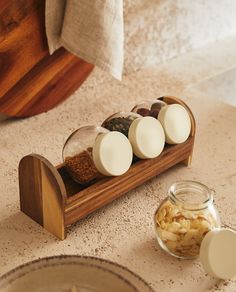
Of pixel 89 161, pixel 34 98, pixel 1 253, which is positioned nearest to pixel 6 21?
pixel 34 98

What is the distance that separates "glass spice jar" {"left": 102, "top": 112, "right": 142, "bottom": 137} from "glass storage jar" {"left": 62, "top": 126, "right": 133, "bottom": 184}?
0.11 ft

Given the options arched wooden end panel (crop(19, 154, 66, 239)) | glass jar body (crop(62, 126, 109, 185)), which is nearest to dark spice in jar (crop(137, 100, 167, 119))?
glass jar body (crop(62, 126, 109, 185))

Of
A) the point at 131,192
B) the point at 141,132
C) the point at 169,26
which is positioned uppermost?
the point at 141,132

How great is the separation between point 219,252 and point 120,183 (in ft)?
0.69

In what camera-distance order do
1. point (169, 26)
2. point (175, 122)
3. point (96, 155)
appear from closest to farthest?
point (96, 155) < point (175, 122) < point (169, 26)

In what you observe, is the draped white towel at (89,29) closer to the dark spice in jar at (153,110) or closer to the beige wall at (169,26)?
the dark spice in jar at (153,110)

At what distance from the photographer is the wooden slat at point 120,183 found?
35.2 inches

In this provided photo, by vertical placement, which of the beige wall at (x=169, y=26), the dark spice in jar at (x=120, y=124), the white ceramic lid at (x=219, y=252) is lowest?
the beige wall at (x=169, y=26)

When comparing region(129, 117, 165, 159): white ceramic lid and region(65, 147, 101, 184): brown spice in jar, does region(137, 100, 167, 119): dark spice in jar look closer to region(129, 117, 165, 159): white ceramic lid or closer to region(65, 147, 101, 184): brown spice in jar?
region(129, 117, 165, 159): white ceramic lid

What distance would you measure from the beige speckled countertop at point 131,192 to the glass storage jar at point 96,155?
82 mm

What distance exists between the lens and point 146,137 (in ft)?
3.20

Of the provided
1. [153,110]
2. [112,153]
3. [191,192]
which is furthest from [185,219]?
[153,110]

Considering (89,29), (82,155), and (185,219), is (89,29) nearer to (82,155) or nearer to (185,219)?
(82,155)

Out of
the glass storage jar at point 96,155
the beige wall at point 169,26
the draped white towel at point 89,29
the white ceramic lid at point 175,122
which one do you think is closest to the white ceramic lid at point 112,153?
the glass storage jar at point 96,155
